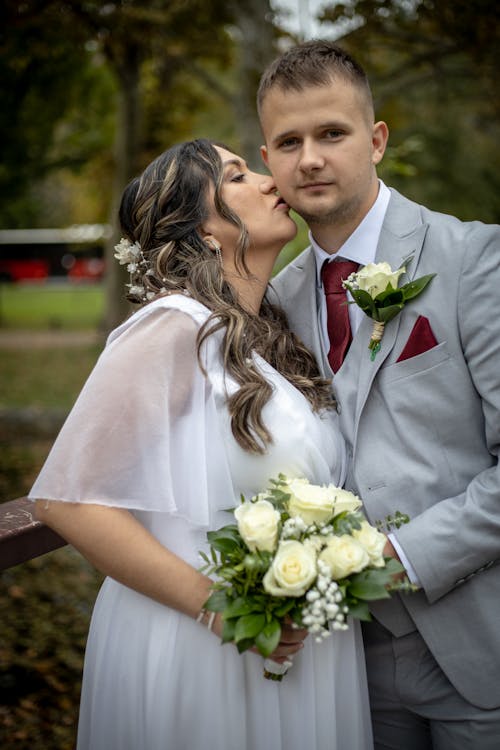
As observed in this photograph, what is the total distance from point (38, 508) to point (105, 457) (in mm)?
283

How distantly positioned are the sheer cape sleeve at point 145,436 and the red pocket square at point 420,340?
673 millimetres

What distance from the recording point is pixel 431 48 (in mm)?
9695

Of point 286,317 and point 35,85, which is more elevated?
point 35,85

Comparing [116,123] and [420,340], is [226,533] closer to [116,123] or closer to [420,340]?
[420,340]

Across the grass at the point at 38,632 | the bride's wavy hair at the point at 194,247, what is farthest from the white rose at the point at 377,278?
the grass at the point at 38,632

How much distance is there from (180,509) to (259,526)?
42cm

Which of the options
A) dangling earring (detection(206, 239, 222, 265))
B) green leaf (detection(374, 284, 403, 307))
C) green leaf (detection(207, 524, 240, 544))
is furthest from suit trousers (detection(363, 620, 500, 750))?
dangling earring (detection(206, 239, 222, 265))

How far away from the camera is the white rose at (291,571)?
2.03m

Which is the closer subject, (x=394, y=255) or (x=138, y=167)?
(x=394, y=255)

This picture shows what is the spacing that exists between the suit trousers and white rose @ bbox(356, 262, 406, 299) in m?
1.15

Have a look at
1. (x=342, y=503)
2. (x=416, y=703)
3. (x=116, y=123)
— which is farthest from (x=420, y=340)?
(x=116, y=123)

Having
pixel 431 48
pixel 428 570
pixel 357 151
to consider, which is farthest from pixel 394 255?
pixel 431 48

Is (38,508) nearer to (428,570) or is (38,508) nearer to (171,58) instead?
(428,570)

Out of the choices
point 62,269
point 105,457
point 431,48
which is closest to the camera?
point 105,457
